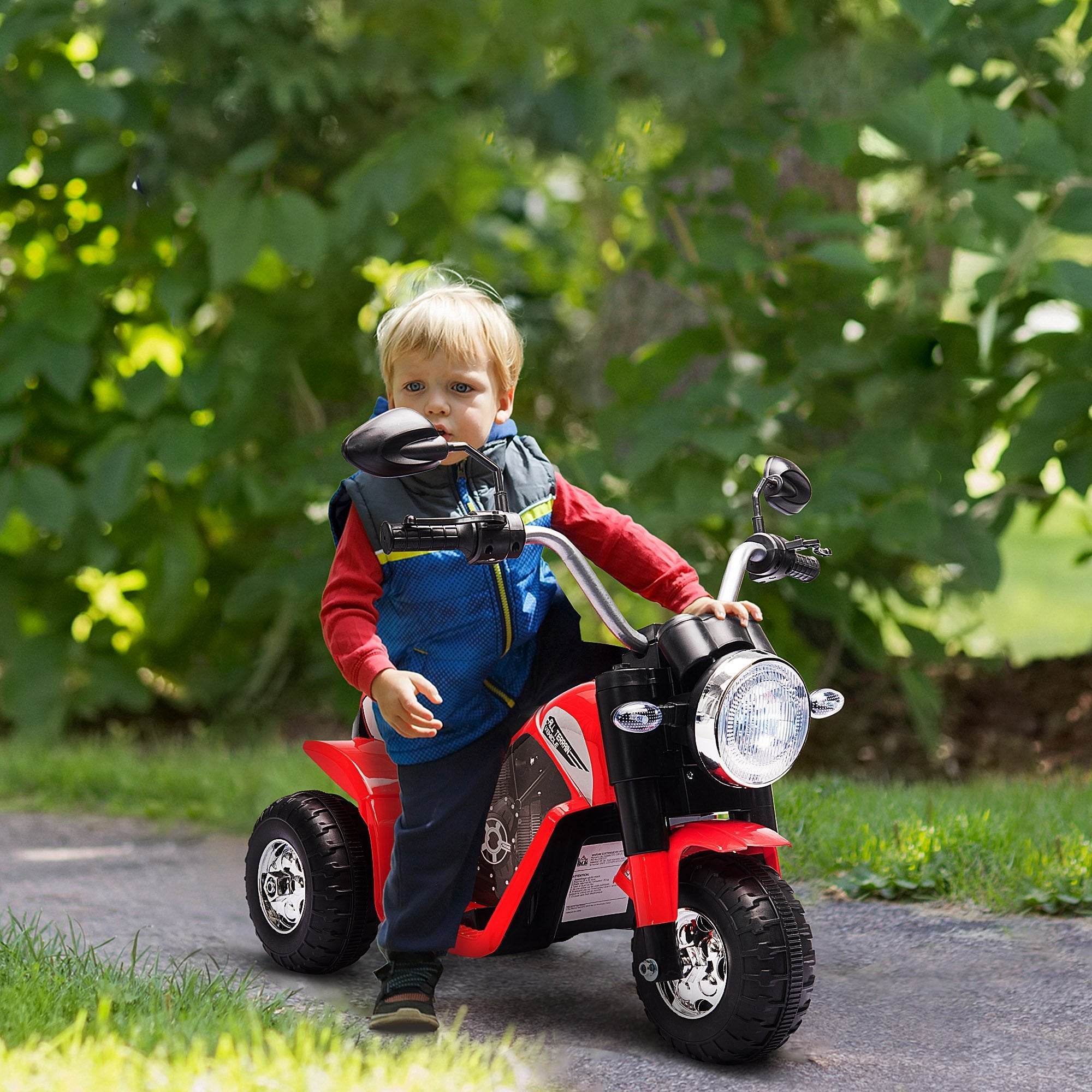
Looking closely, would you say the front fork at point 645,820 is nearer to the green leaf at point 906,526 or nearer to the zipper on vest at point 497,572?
the zipper on vest at point 497,572

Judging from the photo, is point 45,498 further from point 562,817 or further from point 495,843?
point 562,817

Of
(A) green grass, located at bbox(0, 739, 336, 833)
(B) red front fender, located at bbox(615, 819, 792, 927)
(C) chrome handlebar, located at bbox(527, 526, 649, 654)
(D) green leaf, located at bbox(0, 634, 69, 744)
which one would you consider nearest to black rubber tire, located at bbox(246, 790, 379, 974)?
(B) red front fender, located at bbox(615, 819, 792, 927)

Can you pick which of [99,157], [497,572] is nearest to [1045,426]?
[497,572]

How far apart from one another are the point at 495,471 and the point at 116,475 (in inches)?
116

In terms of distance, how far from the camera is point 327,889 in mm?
2803

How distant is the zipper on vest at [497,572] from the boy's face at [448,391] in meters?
0.06

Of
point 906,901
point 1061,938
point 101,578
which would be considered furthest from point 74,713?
point 1061,938

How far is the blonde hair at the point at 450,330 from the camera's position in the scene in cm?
251

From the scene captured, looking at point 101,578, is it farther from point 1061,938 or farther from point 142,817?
point 1061,938

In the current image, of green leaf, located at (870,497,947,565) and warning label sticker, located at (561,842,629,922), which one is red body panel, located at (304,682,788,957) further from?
green leaf, located at (870,497,947,565)

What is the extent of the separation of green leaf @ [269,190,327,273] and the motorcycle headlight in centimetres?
276

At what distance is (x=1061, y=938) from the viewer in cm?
296

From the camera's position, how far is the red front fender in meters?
2.28

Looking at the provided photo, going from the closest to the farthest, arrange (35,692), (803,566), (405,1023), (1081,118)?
1. (405,1023)
2. (803,566)
3. (1081,118)
4. (35,692)
